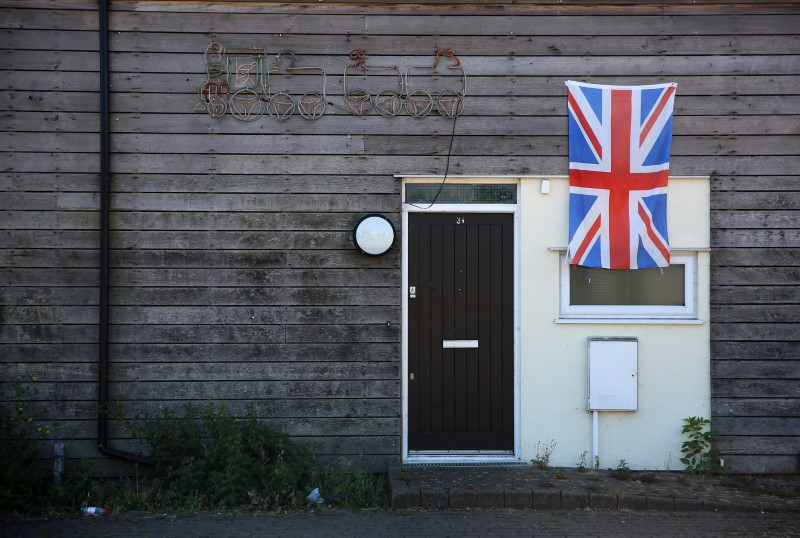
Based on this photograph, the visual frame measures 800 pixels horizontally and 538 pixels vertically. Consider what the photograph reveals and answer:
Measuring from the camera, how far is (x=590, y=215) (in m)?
7.62

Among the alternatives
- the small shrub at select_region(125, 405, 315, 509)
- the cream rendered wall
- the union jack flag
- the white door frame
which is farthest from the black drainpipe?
the union jack flag

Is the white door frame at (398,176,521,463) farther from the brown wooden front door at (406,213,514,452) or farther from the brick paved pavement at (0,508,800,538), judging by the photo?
the brick paved pavement at (0,508,800,538)

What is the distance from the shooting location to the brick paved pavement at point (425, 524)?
248 inches

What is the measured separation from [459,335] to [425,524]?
195cm

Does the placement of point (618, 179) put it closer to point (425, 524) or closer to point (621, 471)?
point (621, 471)

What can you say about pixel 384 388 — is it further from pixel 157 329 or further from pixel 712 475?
pixel 712 475

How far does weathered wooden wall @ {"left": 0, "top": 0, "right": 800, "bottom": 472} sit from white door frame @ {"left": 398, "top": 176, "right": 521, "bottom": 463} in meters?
0.13

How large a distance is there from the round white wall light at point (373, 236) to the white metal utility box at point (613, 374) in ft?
7.04

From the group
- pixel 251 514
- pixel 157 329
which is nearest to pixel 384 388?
pixel 251 514

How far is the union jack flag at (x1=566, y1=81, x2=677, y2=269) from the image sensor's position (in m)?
7.63

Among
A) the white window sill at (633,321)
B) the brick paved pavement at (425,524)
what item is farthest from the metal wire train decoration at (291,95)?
the brick paved pavement at (425,524)

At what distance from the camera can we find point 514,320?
7758 millimetres

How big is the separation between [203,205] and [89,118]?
4.34 feet

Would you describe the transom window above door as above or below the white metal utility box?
above
